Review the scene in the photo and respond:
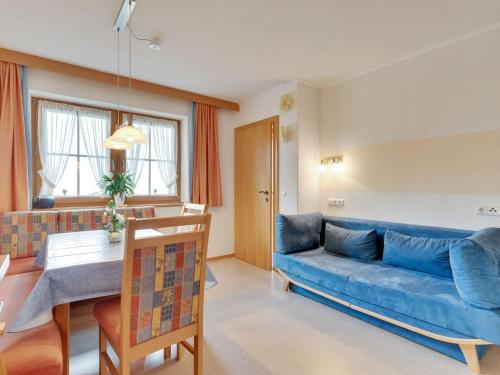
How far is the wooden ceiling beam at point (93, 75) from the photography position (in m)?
2.84

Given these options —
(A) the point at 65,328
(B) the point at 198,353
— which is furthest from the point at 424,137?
(A) the point at 65,328

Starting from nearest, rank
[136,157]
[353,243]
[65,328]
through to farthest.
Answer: [65,328], [353,243], [136,157]

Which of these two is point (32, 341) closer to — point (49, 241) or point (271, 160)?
point (49, 241)

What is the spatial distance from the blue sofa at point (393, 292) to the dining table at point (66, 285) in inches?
52.8

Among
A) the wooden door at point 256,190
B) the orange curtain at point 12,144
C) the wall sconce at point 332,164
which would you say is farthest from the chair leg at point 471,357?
the orange curtain at point 12,144

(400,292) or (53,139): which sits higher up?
(53,139)

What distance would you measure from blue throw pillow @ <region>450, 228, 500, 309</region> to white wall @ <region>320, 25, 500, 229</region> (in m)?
0.82

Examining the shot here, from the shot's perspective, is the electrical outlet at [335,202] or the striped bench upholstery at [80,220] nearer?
the striped bench upholstery at [80,220]

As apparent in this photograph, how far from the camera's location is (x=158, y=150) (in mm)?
4102

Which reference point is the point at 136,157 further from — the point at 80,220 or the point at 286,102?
the point at 286,102

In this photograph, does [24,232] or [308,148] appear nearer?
[24,232]

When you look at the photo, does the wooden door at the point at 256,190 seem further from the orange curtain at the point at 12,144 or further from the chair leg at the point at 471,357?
the orange curtain at the point at 12,144

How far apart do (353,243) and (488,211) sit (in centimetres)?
118

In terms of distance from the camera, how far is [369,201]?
3.27 metres
